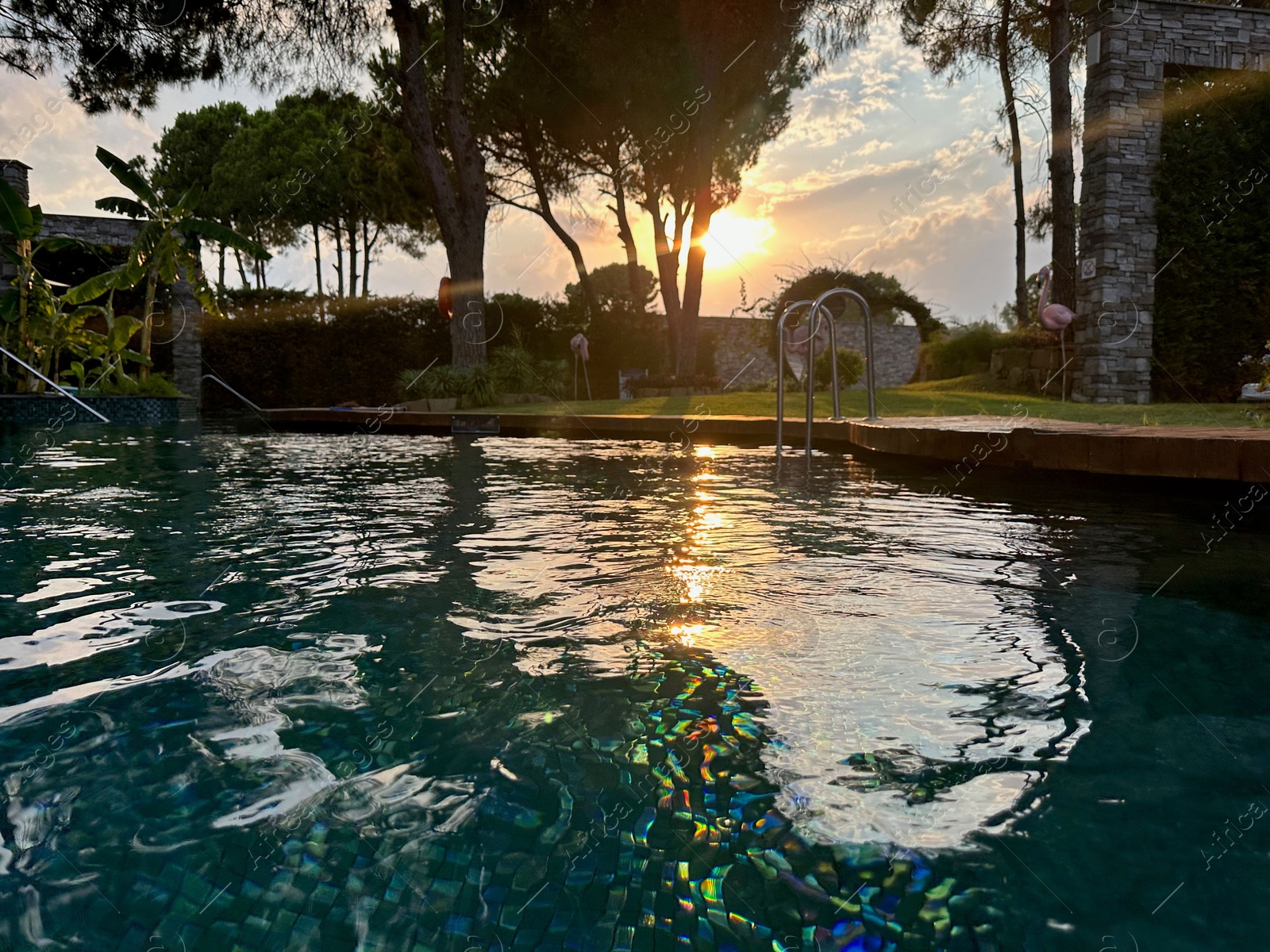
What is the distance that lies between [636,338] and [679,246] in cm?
283

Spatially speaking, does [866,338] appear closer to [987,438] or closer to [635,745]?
[987,438]

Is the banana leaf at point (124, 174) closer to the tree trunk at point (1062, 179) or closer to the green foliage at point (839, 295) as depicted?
the green foliage at point (839, 295)

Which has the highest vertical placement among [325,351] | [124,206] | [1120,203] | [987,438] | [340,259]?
[340,259]

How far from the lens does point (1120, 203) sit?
1305 cm

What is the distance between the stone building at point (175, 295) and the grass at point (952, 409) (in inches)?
375

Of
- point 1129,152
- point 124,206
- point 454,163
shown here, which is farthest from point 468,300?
point 1129,152

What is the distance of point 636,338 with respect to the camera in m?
23.4

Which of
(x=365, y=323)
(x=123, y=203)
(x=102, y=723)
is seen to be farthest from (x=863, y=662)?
(x=365, y=323)

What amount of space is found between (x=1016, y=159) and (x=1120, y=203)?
977 cm

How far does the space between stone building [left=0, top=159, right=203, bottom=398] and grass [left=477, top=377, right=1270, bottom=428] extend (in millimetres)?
9515

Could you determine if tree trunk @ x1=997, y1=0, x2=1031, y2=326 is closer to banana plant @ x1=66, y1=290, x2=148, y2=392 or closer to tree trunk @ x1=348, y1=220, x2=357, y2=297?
banana plant @ x1=66, y1=290, x2=148, y2=392

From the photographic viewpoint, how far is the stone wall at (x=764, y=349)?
26703 millimetres

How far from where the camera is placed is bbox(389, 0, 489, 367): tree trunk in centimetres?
1478

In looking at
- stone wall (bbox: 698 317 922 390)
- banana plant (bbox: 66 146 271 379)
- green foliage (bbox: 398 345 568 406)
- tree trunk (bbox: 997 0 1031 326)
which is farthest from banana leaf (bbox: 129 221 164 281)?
tree trunk (bbox: 997 0 1031 326)
